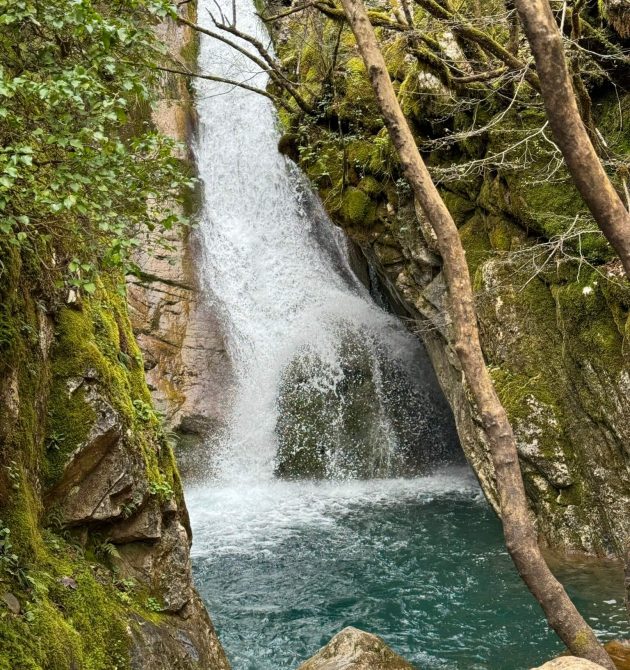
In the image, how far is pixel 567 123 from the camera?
4172 mm

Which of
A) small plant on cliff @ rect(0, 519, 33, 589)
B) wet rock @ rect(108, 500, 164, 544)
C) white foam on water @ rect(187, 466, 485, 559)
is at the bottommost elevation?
white foam on water @ rect(187, 466, 485, 559)

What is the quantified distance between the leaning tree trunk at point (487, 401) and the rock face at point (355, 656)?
172 centimetres

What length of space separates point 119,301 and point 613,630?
677cm

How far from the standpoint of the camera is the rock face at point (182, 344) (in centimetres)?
1505

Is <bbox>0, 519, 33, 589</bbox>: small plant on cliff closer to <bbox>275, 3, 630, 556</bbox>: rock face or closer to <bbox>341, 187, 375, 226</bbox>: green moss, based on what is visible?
<bbox>275, 3, 630, 556</bbox>: rock face

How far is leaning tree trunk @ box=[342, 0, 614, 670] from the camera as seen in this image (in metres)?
4.63

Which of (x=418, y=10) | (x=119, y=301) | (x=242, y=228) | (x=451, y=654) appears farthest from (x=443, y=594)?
(x=242, y=228)

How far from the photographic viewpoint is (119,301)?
7.94 metres

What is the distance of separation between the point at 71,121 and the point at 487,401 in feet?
11.5

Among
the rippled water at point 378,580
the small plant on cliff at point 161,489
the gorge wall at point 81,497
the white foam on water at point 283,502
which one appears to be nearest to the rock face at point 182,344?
the white foam on water at point 283,502

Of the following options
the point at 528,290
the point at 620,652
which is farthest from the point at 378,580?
the point at 528,290

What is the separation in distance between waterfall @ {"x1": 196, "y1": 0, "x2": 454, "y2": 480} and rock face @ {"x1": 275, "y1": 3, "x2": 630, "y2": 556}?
313 centimetres

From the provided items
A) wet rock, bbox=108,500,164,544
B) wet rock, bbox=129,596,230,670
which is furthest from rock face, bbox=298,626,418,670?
wet rock, bbox=108,500,164,544

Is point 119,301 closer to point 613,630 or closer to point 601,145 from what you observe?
point 601,145
